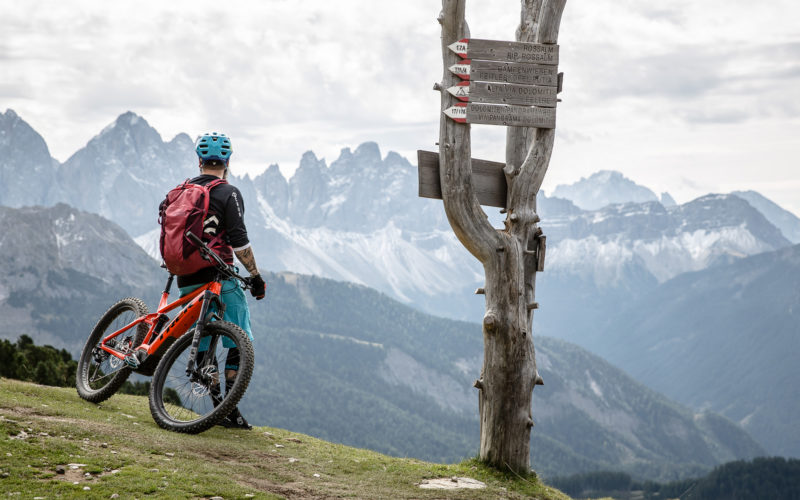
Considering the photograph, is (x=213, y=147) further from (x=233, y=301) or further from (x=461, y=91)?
(x=461, y=91)

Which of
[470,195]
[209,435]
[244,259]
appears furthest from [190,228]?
[470,195]

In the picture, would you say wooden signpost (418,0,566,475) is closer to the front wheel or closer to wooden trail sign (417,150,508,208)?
wooden trail sign (417,150,508,208)

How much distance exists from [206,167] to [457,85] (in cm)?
411

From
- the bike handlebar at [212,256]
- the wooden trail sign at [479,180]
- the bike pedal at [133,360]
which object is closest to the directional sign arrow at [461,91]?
the wooden trail sign at [479,180]

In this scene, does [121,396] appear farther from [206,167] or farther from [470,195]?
[470,195]

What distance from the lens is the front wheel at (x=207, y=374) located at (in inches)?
421

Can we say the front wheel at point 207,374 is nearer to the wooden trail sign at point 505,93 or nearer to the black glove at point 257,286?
the black glove at point 257,286

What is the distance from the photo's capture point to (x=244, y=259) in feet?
37.0

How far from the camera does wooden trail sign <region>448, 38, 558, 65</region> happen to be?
1127cm

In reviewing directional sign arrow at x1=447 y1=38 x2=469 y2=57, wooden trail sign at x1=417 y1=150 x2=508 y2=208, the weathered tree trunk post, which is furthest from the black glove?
directional sign arrow at x1=447 y1=38 x2=469 y2=57

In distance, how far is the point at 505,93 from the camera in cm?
1164

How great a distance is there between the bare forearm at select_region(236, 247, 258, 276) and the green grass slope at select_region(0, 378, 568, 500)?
8.45 feet

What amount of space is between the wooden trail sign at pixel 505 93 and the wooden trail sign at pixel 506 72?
0.08 meters

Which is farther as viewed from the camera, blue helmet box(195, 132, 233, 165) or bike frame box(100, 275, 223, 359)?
blue helmet box(195, 132, 233, 165)
